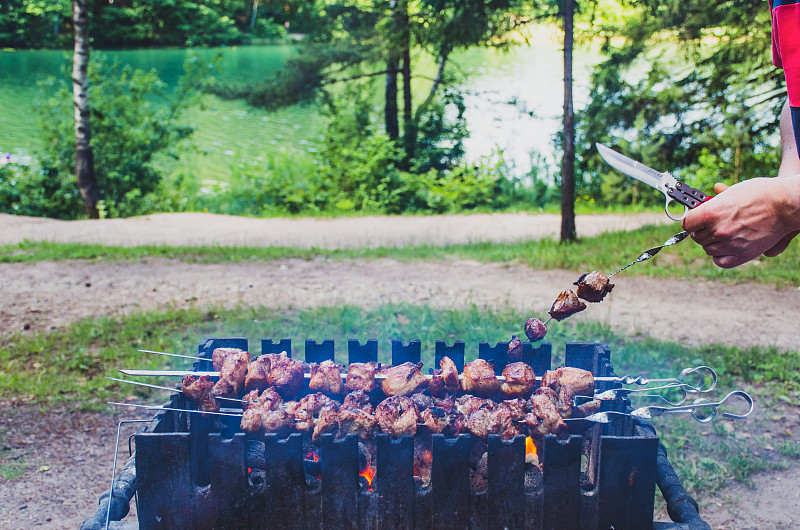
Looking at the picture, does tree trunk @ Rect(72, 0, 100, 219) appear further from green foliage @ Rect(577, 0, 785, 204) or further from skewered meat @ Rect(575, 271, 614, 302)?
skewered meat @ Rect(575, 271, 614, 302)

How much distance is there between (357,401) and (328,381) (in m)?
0.20

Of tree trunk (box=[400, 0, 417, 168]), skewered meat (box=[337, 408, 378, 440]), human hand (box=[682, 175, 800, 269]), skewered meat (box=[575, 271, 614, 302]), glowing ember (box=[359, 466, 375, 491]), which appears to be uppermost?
tree trunk (box=[400, 0, 417, 168])

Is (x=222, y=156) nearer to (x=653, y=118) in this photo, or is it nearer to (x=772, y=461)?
(x=653, y=118)

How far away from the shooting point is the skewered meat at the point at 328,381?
9.14 feet

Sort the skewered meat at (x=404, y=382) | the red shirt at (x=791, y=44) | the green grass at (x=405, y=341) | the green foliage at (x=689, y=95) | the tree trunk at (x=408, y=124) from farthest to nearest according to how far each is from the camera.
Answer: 1. the tree trunk at (x=408, y=124)
2. the green foliage at (x=689, y=95)
3. the green grass at (x=405, y=341)
4. the skewered meat at (x=404, y=382)
5. the red shirt at (x=791, y=44)

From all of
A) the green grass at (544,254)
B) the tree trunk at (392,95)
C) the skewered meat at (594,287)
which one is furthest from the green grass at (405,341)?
the tree trunk at (392,95)

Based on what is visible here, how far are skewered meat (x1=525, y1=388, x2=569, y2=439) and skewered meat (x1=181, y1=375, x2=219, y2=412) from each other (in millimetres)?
1253

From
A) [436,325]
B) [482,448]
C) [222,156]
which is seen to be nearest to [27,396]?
[436,325]

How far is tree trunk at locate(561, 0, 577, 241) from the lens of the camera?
800 cm

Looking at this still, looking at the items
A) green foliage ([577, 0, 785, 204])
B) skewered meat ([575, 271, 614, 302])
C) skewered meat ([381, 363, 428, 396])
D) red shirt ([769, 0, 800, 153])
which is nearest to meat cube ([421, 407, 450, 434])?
→ skewered meat ([381, 363, 428, 396])

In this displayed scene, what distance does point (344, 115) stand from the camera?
15.6 m

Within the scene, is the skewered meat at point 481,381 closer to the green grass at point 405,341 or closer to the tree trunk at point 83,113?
the green grass at point 405,341

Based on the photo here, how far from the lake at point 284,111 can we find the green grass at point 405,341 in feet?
19.0

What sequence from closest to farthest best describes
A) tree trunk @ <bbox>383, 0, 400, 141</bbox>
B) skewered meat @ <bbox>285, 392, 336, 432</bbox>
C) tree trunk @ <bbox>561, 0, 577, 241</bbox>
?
1. skewered meat @ <bbox>285, 392, 336, 432</bbox>
2. tree trunk @ <bbox>561, 0, 577, 241</bbox>
3. tree trunk @ <bbox>383, 0, 400, 141</bbox>
